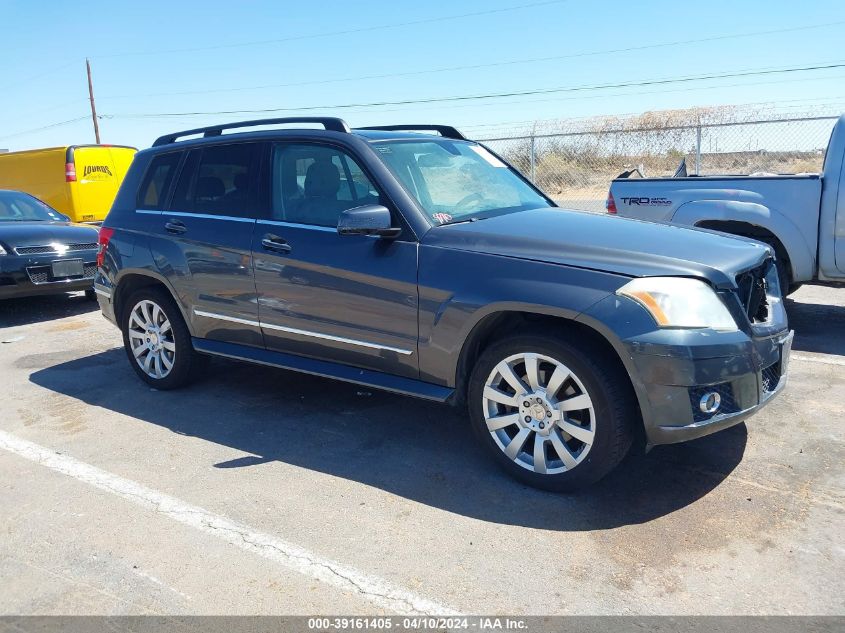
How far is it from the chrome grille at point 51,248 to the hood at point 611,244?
614cm

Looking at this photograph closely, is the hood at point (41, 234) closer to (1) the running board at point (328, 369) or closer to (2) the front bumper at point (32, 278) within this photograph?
(2) the front bumper at point (32, 278)

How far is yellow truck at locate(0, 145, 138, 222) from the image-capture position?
13.8 metres

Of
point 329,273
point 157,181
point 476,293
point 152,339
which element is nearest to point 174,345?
point 152,339

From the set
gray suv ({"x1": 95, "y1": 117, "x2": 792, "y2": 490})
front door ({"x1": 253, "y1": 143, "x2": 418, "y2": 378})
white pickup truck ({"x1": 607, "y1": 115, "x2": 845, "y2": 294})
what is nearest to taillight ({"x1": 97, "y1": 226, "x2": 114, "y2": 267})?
gray suv ({"x1": 95, "y1": 117, "x2": 792, "y2": 490})

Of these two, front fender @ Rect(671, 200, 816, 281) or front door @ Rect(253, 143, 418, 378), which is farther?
front fender @ Rect(671, 200, 816, 281)

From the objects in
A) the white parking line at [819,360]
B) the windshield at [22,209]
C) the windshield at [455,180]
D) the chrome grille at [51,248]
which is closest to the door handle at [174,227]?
the windshield at [455,180]

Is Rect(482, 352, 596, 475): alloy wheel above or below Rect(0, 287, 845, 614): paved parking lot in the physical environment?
above

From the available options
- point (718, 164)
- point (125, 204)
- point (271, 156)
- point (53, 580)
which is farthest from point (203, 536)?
point (718, 164)

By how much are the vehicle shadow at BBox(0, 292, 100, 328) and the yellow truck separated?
426cm

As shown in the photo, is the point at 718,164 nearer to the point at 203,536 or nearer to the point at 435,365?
the point at 435,365

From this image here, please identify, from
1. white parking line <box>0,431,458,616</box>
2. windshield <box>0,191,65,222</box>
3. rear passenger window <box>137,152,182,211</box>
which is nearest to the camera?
white parking line <box>0,431,458,616</box>

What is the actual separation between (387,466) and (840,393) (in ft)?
10.6

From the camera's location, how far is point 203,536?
3451 mm

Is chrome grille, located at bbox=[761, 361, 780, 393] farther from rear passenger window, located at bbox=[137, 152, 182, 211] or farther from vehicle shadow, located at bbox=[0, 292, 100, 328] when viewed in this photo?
vehicle shadow, located at bbox=[0, 292, 100, 328]
